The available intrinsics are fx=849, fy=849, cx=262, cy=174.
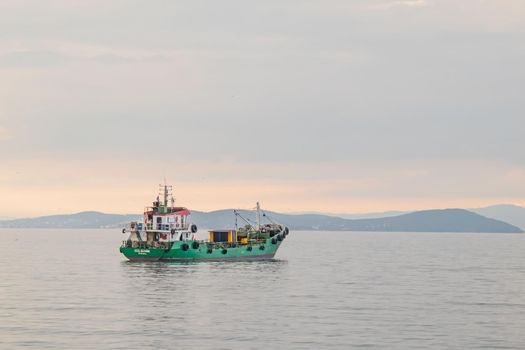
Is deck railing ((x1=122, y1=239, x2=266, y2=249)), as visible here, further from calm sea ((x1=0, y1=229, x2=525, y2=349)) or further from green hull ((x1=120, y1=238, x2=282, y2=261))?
calm sea ((x1=0, y1=229, x2=525, y2=349))

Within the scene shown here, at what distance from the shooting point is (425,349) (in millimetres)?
49031

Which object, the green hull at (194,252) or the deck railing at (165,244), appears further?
the green hull at (194,252)

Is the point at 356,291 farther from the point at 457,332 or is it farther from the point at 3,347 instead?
the point at 3,347

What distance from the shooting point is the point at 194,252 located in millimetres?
123250

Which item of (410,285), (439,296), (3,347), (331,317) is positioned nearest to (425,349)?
(331,317)

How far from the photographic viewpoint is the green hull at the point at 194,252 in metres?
121

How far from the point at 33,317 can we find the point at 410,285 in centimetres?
4659

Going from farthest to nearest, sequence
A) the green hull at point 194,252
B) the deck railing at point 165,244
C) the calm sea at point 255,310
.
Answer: the green hull at point 194,252 → the deck railing at point 165,244 → the calm sea at point 255,310

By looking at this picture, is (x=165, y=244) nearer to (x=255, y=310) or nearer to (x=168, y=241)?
(x=168, y=241)

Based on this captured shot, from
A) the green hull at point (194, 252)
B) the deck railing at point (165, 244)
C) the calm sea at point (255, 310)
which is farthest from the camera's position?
the green hull at point (194, 252)

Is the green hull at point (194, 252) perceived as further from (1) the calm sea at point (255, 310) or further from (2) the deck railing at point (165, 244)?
(1) the calm sea at point (255, 310)

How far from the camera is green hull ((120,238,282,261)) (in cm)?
12100

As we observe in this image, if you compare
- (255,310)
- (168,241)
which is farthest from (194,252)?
(255,310)

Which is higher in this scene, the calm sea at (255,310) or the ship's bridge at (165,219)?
the ship's bridge at (165,219)
